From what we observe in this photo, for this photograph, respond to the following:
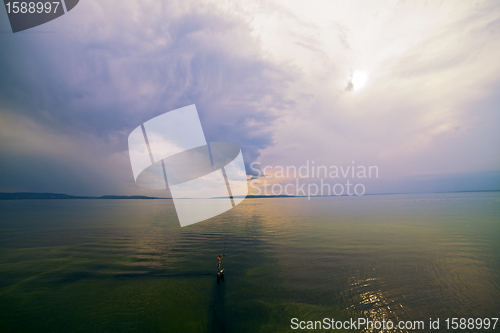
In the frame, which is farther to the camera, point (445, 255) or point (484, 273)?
point (445, 255)

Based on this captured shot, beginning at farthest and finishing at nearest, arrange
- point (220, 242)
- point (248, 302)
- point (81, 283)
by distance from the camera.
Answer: point (220, 242) → point (81, 283) → point (248, 302)

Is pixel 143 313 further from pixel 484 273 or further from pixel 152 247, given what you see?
pixel 484 273

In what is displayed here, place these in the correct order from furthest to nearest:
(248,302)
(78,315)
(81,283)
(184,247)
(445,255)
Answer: (184,247), (445,255), (81,283), (248,302), (78,315)

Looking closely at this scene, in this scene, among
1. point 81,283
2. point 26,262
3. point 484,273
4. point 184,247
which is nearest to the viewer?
point 81,283

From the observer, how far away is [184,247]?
87.3 ft

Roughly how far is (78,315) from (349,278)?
67.8 ft

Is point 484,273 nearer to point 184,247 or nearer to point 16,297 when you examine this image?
point 184,247

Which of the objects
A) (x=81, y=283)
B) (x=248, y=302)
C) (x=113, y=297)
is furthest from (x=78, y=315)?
(x=248, y=302)

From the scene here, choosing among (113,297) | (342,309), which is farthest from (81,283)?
(342,309)

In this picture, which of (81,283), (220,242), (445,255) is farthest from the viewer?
(220,242)

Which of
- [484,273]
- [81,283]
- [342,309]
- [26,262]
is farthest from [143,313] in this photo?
[484,273]

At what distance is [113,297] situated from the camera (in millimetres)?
13984

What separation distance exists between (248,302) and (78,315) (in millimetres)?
11149

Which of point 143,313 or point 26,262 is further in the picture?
point 26,262
